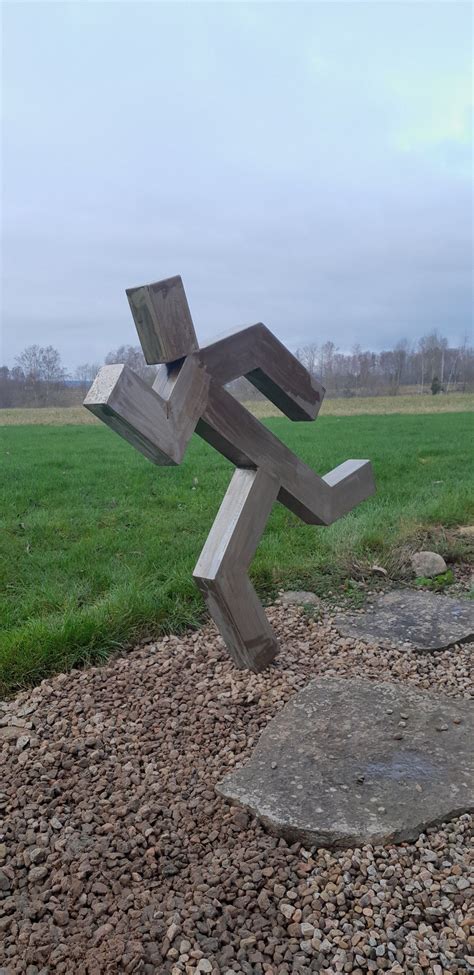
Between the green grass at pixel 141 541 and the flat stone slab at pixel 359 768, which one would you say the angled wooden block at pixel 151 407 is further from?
the green grass at pixel 141 541

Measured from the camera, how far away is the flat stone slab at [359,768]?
2213 mm

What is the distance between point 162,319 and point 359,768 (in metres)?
1.80

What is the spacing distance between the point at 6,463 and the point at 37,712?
8675 mm

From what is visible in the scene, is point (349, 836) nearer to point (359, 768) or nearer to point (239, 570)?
point (359, 768)

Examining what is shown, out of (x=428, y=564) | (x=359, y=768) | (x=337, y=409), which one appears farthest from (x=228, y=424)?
(x=337, y=409)

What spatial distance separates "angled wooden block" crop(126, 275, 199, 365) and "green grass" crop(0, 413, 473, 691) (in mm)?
1681

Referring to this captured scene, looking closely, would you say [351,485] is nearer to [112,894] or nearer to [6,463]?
[112,894]

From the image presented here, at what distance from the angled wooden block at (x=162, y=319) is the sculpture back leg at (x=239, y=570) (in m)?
0.80

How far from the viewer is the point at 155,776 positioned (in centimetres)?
258

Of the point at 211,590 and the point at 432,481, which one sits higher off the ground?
the point at 211,590

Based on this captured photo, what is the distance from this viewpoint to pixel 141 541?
19.4 feet

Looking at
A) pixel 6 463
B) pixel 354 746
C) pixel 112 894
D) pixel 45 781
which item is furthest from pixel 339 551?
Answer: pixel 6 463

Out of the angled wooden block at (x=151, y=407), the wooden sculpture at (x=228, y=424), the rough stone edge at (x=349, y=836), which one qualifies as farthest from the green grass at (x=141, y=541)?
the rough stone edge at (x=349, y=836)

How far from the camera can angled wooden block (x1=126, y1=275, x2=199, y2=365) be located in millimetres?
2574
